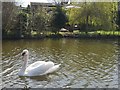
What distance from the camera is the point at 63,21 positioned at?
3030cm

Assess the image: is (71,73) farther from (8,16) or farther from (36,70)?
(8,16)

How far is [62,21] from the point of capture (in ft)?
99.1

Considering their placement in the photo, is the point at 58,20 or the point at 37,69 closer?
the point at 37,69

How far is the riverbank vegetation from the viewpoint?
1062 inches

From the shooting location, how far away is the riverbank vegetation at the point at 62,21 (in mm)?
26984

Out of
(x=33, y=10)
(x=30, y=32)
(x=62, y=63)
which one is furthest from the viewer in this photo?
(x=33, y=10)

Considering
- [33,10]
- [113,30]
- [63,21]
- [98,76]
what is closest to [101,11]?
[113,30]

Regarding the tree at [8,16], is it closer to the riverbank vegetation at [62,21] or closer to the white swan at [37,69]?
the riverbank vegetation at [62,21]

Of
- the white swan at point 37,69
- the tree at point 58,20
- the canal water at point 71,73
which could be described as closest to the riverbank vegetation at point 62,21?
the tree at point 58,20

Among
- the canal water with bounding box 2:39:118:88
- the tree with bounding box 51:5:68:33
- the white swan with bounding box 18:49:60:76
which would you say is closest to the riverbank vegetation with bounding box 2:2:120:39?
the tree with bounding box 51:5:68:33

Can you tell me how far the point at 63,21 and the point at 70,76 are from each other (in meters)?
20.1

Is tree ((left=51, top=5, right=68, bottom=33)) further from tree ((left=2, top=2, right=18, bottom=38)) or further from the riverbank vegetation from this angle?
tree ((left=2, top=2, right=18, bottom=38))

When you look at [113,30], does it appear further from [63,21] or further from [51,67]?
[51,67]

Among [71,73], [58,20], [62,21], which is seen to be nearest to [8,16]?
[58,20]
